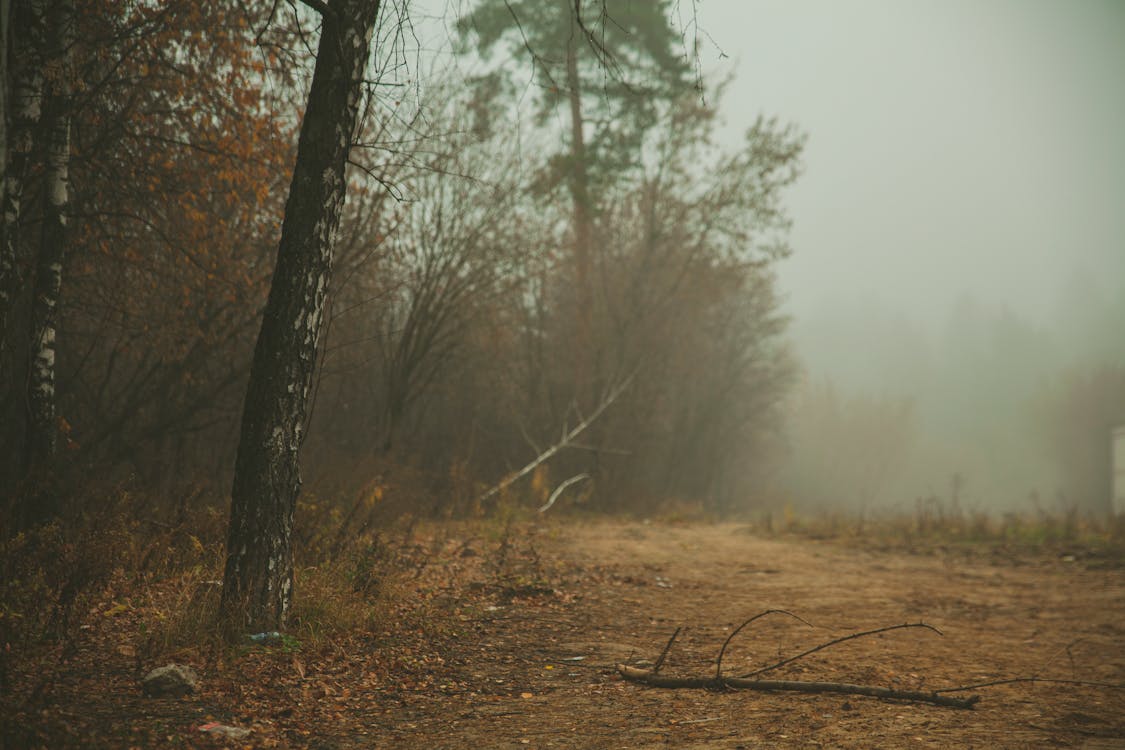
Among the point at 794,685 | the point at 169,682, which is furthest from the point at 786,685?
the point at 169,682

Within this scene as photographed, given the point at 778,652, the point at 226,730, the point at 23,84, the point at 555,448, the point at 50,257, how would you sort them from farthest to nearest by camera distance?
the point at 555,448 < the point at 50,257 < the point at 23,84 < the point at 778,652 < the point at 226,730

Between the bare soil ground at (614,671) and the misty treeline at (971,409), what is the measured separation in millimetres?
26311

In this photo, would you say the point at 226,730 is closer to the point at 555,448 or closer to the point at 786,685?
the point at 786,685

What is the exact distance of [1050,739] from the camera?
12.3ft

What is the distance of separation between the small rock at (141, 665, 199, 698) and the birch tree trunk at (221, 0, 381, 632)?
620 mm

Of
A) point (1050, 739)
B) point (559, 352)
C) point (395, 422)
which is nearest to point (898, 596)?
point (1050, 739)

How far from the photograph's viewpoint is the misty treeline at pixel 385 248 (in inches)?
261

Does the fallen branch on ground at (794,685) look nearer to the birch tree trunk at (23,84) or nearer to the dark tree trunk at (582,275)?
the birch tree trunk at (23,84)

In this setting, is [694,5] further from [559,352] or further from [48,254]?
[559,352]

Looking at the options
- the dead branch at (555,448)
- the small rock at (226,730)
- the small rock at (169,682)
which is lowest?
the small rock at (226,730)

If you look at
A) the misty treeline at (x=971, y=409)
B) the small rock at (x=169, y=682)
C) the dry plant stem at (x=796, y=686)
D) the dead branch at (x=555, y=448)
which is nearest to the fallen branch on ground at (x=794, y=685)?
the dry plant stem at (x=796, y=686)

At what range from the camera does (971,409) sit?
85062 mm

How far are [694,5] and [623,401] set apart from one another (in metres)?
14.9

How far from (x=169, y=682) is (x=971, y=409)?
93804 mm
